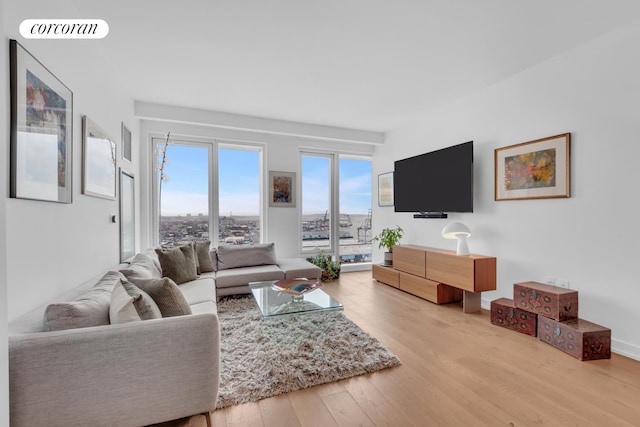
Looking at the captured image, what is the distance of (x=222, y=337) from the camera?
2477mm

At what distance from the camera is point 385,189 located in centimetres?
521

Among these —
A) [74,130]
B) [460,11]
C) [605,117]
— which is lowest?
[74,130]

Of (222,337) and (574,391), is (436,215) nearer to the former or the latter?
(574,391)

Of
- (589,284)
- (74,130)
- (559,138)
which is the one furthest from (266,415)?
(559,138)

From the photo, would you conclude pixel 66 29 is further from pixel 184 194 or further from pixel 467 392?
pixel 184 194

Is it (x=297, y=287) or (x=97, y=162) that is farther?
(x=297, y=287)

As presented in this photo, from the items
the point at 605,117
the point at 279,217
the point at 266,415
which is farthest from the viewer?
the point at 279,217

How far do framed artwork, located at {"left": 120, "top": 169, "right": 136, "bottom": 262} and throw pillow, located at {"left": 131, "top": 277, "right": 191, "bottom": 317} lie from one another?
5.54 feet

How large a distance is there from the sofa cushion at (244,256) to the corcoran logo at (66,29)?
9.46 ft

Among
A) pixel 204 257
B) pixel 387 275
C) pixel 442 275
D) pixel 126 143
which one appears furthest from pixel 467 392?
pixel 126 143

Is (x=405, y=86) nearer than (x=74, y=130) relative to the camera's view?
No

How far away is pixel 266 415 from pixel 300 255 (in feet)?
11.2

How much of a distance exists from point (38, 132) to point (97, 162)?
2.93 ft

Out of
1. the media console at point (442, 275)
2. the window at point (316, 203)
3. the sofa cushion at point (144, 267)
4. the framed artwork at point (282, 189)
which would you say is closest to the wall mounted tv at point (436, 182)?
the media console at point (442, 275)
